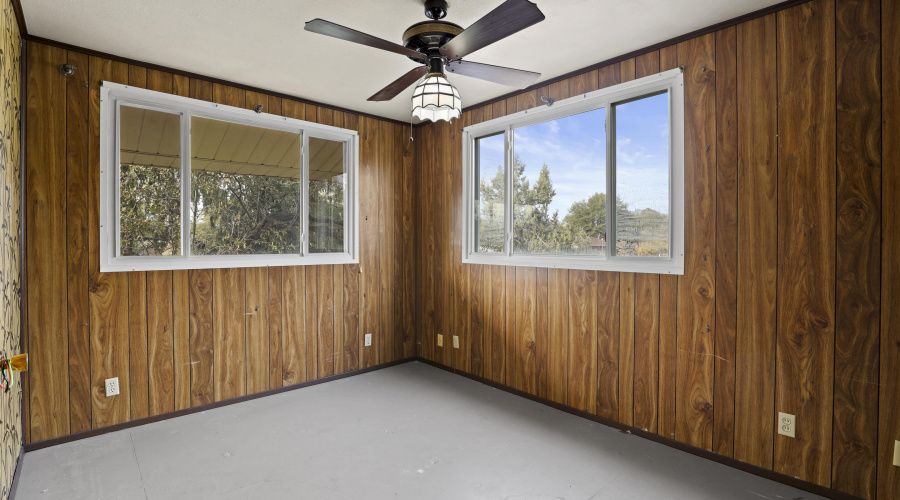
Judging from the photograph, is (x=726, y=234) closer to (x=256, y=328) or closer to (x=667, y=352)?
(x=667, y=352)

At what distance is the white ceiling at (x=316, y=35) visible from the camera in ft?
7.30

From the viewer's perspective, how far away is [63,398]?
2.68 meters

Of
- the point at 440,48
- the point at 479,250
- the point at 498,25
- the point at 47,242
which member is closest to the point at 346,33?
the point at 440,48

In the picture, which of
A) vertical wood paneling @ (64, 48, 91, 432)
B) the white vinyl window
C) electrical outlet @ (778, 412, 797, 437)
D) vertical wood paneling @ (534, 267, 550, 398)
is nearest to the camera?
electrical outlet @ (778, 412, 797, 437)

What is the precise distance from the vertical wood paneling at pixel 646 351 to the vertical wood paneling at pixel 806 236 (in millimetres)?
622

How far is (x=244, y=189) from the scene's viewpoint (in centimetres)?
345

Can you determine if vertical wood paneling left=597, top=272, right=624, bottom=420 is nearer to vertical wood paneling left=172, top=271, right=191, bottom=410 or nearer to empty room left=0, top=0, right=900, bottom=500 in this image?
empty room left=0, top=0, right=900, bottom=500

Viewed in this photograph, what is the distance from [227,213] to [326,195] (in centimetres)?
86

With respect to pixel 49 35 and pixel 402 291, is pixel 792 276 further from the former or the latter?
pixel 49 35

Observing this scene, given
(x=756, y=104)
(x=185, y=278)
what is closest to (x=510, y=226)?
(x=756, y=104)

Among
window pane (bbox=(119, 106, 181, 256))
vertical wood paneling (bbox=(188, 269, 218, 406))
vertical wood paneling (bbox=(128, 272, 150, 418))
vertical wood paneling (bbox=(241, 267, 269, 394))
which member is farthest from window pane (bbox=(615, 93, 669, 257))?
vertical wood paneling (bbox=(128, 272, 150, 418))

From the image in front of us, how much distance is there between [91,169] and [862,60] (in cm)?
421

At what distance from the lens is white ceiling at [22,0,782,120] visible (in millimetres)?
2225

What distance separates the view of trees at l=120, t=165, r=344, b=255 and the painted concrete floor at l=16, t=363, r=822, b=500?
1234 millimetres
